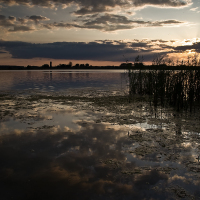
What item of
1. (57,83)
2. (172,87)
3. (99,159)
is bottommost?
(99,159)

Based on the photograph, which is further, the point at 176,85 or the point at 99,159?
the point at 176,85

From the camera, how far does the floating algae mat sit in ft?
11.1

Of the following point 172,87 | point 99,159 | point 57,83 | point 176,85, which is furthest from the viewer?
point 57,83

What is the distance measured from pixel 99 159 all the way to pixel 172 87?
8137 mm

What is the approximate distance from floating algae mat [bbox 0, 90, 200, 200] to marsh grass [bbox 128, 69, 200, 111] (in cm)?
267

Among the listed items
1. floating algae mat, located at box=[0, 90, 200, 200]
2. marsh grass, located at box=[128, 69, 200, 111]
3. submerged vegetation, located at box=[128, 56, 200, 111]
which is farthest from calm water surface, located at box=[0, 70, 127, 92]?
floating algae mat, located at box=[0, 90, 200, 200]

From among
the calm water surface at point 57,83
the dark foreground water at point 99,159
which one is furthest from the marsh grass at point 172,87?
the dark foreground water at point 99,159

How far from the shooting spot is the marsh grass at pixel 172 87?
10391 millimetres

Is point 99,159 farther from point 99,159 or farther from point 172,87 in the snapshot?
point 172,87

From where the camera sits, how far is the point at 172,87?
442 inches

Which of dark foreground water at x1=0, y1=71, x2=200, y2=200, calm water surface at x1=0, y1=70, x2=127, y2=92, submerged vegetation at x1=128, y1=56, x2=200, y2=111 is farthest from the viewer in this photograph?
calm water surface at x1=0, y1=70, x2=127, y2=92

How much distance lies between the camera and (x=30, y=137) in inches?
239

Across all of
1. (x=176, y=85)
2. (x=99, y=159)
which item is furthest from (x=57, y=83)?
(x=99, y=159)

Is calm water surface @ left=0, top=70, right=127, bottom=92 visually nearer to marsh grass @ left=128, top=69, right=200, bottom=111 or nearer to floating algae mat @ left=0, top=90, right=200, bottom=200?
marsh grass @ left=128, top=69, right=200, bottom=111
